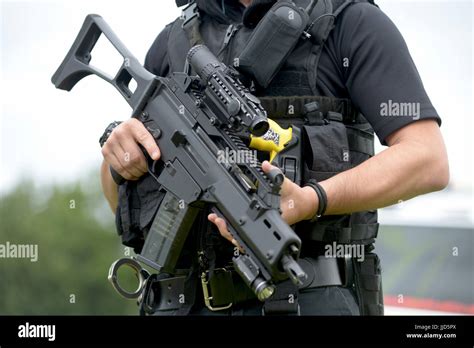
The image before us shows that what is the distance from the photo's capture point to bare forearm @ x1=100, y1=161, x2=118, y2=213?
4.50 metres

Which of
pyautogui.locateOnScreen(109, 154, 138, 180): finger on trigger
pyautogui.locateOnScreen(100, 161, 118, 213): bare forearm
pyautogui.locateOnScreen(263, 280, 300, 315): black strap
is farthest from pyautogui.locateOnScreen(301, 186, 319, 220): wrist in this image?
pyautogui.locateOnScreen(100, 161, 118, 213): bare forearm

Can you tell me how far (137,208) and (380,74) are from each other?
1.25 meters

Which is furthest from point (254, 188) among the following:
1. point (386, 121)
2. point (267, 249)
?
point (386, 121)

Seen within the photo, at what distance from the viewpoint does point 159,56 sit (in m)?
4.48

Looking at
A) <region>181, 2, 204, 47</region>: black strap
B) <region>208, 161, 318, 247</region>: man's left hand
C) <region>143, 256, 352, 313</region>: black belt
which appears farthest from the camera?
<region>181, 2, 204, 47</region>: black strap

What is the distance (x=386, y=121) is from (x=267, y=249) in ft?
2.64

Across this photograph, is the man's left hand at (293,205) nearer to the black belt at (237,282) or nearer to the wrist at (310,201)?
the wrist at (310,201)

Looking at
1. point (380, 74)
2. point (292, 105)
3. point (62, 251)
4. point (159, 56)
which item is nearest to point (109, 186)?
point (159, 56)

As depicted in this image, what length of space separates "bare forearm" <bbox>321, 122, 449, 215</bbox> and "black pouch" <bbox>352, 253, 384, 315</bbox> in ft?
1.14

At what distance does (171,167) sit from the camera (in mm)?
3967

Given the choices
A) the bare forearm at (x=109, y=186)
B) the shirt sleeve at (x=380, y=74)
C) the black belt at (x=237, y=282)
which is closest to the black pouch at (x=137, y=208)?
the bare forearm at (x=109, y=186)

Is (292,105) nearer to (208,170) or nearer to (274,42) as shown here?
(274,42)

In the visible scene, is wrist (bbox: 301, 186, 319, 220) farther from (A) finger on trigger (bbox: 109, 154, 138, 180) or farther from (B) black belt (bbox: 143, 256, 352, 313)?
(A) finger on trigger (bbox: 109, 154, 138, 180)

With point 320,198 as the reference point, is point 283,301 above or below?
below
